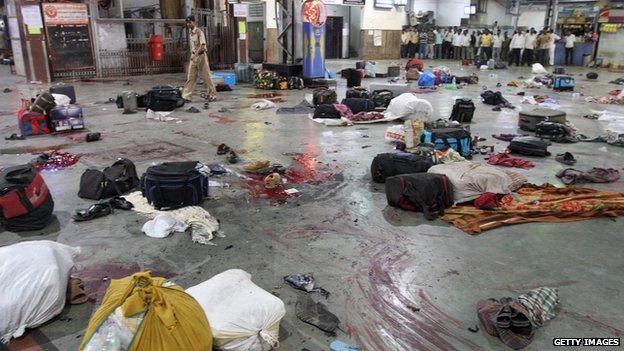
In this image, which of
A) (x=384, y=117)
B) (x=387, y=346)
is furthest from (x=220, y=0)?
(x=387, y=346)

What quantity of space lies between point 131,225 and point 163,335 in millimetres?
2682

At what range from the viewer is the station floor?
10.6ft

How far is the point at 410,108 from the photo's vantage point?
9.43 m

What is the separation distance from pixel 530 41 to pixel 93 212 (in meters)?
25.5

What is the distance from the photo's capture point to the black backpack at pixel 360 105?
1055cm

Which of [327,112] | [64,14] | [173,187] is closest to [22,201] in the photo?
[173,187]

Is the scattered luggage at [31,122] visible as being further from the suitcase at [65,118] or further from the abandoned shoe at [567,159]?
the abandoned shoe at [567,159]

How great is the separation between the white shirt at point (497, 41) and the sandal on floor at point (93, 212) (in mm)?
26881

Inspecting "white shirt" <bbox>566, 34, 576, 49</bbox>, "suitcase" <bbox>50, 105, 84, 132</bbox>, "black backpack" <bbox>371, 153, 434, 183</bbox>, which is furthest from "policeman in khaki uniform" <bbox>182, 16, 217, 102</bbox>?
"white shirt" <bbox>566, 34, 576, 49</bbox>

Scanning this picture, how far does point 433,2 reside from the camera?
113 ft

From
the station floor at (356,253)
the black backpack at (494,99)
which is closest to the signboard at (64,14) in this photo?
the station floor at (356,253)

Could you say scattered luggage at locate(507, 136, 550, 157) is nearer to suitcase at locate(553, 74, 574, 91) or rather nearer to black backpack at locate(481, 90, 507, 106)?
black backpack at locate(481, 90, 507, 106)

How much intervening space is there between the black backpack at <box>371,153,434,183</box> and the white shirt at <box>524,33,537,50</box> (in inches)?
882

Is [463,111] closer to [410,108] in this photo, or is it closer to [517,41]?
[410,108]
